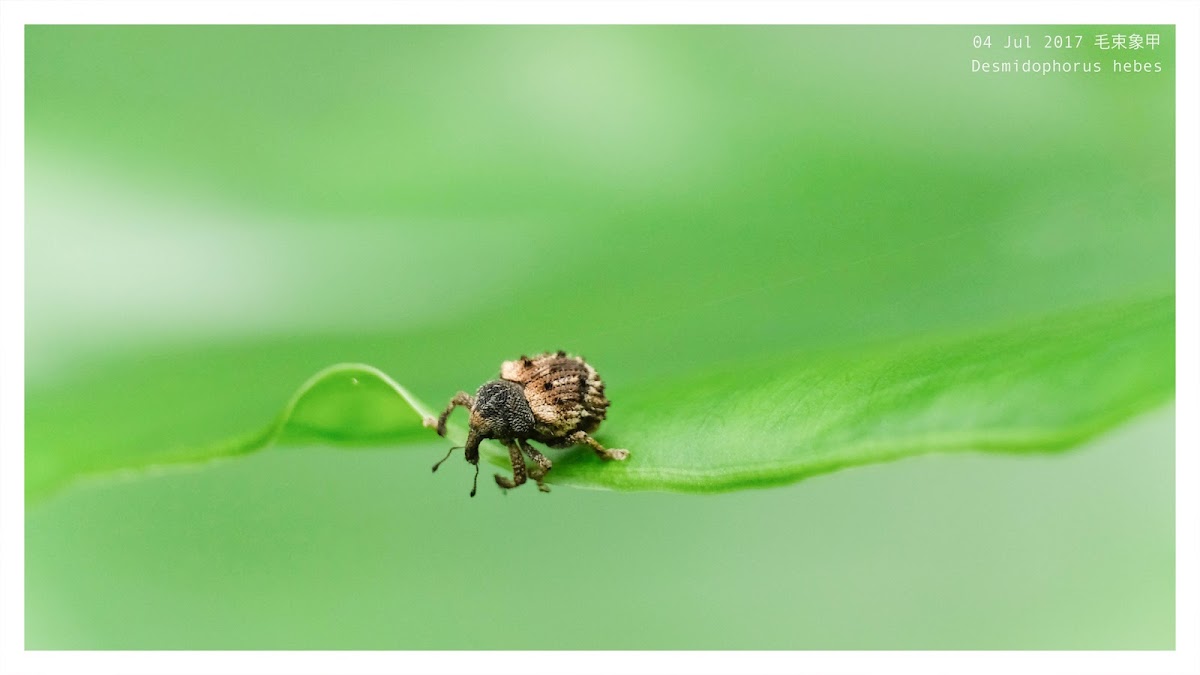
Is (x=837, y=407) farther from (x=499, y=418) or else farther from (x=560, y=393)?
(x=499, y=418)

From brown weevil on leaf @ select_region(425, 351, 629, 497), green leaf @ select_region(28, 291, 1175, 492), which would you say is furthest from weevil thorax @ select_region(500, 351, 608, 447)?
green leaf @ select_region(28, 291, 1175, 492)

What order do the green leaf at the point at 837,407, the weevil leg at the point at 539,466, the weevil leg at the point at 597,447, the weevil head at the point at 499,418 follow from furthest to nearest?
the weevil head at the point at 499,418 < the weevil leg at the point at 539,466 < the weevil leg at the point at 597,447 < the green leaf at the point at 837,407

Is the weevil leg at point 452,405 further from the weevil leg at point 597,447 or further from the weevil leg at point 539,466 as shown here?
the weevil leg at point 597,447

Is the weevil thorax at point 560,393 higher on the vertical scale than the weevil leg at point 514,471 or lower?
higher

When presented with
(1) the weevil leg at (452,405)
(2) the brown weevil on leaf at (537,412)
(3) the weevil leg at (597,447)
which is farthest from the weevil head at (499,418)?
(3) the weevil leg at (597,447)

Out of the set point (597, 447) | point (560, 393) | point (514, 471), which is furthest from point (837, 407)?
point (514, 471)

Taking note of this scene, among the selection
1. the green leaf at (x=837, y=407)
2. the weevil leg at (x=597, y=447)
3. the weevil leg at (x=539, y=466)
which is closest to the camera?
the green leaf at (x=837, y=407)
